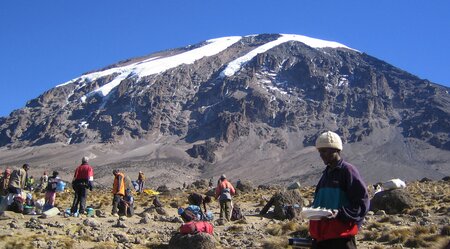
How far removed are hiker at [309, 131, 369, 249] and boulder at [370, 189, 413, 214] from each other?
51.9 feet

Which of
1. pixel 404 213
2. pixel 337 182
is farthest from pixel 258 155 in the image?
pixel 337 182

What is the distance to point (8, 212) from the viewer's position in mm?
15383

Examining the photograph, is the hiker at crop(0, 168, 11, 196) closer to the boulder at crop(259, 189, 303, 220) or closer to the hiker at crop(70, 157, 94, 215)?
the hiker at crop(70, 157, 94, 215)

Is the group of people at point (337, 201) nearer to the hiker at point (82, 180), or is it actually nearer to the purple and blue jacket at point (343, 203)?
the purple and blue jacket at point (343, 203)

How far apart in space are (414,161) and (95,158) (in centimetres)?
10469

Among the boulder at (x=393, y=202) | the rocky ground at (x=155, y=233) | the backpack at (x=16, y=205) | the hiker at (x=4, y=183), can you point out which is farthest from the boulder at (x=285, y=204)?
the hiker at (x=4, y=183)

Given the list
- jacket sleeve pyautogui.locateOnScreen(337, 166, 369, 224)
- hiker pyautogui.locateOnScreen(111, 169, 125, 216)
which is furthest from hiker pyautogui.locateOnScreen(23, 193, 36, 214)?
jacket sleeve pyautogui.locateOnScreen(337, 166, 369, 224)

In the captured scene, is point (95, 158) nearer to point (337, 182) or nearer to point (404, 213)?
point (404, 213)

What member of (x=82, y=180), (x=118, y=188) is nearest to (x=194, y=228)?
(x=82, y=180)

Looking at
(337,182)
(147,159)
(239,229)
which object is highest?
(147,159)

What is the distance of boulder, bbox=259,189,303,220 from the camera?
1897 centimetres

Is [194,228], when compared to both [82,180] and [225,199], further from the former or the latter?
[225,199]

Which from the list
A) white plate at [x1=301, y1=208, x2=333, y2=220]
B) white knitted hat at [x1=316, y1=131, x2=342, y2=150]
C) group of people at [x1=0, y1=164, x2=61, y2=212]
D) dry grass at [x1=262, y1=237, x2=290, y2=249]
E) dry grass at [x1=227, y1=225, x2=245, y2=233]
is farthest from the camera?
group of people at [x1=0, y1=164, x2=61, y2=212]

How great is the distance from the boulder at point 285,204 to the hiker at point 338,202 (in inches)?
522
